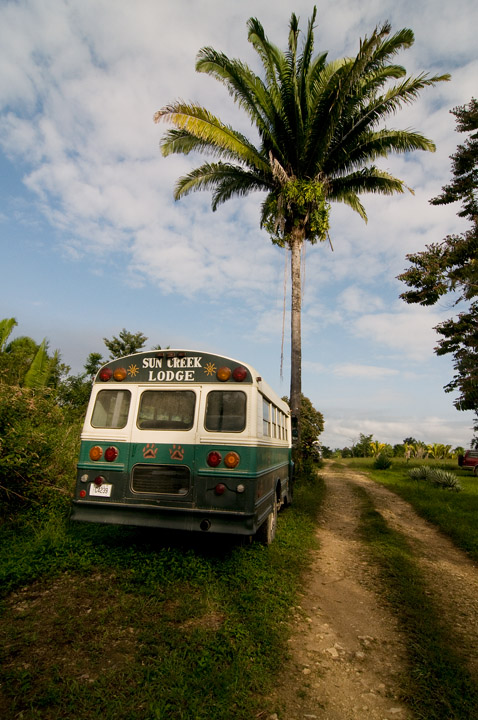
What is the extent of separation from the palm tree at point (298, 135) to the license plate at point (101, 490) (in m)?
9.17

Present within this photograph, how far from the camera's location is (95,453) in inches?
235

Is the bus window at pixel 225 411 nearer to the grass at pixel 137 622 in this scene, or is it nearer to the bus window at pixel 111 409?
the bus window at pixel 111 409

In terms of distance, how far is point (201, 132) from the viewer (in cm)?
1330

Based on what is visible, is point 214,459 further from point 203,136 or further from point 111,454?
point 203,136

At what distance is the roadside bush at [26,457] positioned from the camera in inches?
276

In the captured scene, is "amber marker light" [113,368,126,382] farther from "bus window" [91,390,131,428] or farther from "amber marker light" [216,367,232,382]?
"amber marker light" [216,367,232,382]

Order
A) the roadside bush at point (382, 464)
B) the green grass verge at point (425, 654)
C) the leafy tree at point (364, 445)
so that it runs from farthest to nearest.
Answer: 1. the leafy tree at point (364, 445)
2. the roadside bush at point (382, 464)
3. the green grass verge at point (425, 654)

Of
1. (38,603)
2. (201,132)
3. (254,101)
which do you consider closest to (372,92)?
(254,101)

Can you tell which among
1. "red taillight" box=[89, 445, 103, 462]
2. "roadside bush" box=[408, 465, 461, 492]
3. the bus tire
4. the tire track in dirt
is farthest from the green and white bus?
"roadside bush" box=[408, 465, 461, 492]

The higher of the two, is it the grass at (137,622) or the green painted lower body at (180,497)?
the green painted lower body at (180,497)

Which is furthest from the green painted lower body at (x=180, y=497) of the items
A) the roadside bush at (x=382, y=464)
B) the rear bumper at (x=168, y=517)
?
the roadside bush at (x=382, y=464)

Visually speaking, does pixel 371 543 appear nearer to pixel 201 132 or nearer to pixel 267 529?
pixel 267 529

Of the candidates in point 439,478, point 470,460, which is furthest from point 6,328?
point 470,460

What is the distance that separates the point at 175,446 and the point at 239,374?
4.49ft
